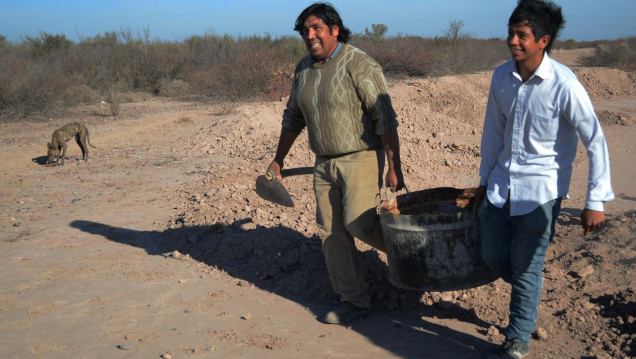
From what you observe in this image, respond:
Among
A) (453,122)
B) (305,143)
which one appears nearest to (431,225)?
(305,143)

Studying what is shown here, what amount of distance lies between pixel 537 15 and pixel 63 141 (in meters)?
9.08

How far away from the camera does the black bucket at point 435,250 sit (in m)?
3.19

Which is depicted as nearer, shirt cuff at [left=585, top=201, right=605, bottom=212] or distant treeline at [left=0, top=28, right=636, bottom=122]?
shirt cuff at [left=585, top=201, right=605, bottom=212]

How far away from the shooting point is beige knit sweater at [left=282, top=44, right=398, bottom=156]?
3.47 m

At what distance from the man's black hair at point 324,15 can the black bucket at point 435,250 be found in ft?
3.48

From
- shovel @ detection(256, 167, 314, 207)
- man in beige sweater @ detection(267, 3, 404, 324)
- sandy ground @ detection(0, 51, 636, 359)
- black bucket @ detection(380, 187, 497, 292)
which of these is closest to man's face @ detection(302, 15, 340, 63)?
man in beige sweater @ detection(267, 3, 404, 324)

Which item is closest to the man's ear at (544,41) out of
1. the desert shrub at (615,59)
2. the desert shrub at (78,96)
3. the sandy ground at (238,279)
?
the sandy ground at (238,279)

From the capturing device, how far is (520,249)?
115 inches

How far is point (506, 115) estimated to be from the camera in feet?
9.50

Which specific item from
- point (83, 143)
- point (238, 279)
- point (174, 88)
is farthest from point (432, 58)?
point (238, 279)

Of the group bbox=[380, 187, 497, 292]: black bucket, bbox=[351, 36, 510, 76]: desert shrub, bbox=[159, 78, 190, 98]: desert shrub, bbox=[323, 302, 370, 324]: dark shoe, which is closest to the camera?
bbox=[380, 187, 497, 292]: black bucket

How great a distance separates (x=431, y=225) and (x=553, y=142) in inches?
28.3

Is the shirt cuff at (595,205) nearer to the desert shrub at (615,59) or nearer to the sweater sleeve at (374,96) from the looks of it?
the sweater sleeve at (374,96)

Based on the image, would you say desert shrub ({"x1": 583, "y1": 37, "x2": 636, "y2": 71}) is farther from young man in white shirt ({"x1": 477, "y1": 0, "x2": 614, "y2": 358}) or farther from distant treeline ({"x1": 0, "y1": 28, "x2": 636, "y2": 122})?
young man in white shirt ({"x1": 477, "y1": 0, "x2": 614, "y2": 358})
